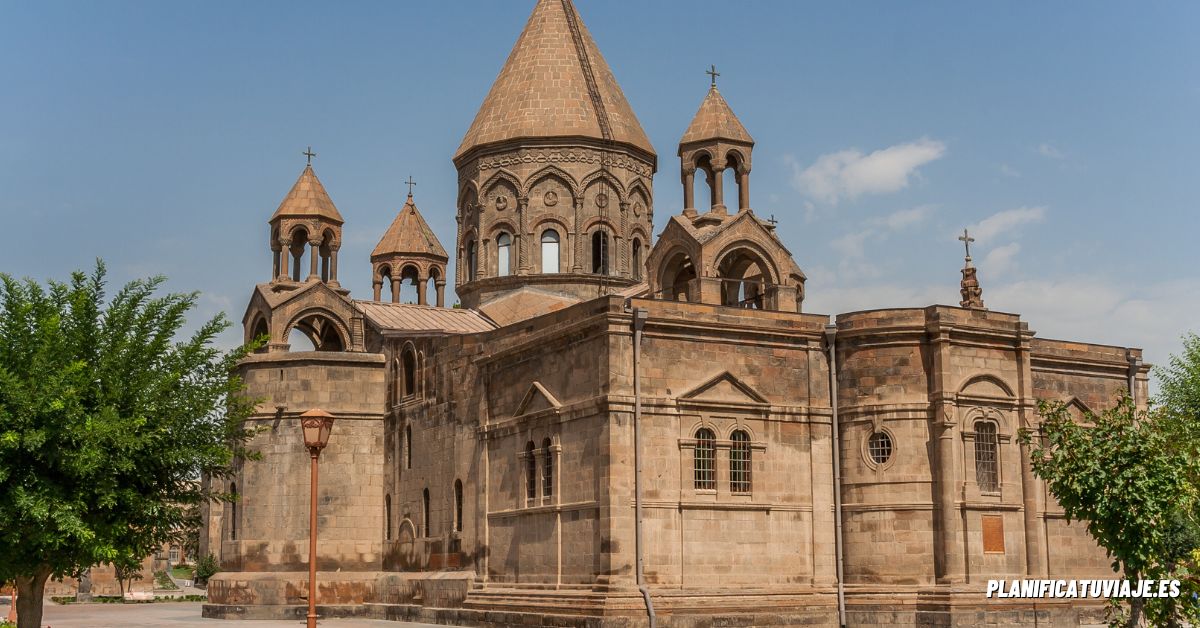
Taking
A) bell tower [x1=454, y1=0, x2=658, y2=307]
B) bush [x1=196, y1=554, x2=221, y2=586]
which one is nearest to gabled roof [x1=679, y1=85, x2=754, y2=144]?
bell tower [x1=454, y1=0, x2=658, y2=307]

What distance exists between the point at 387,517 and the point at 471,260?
878 centimetres

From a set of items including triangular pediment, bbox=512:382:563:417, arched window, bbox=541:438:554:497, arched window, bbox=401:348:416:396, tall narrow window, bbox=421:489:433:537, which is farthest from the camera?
arched window, bbox=401:348:416:396

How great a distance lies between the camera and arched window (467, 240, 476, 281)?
42000 mm

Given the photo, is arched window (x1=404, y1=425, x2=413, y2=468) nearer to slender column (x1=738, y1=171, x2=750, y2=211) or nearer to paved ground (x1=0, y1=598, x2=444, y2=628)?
paved ground (x1=0, y1=598, x2=444, y2=628)

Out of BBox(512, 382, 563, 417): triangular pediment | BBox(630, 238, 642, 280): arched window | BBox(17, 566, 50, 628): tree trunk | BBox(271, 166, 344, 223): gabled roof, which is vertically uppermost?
BBox(271, 166, 344, 223): gabled roof

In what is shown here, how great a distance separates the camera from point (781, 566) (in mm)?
29688

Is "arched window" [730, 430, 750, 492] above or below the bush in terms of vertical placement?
above

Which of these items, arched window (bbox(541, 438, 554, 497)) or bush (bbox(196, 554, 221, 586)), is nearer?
arched window (bbox(541, 438, 554, 497))

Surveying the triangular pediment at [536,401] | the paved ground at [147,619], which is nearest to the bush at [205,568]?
the paved ground at [147,619]

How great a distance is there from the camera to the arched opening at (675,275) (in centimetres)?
3362

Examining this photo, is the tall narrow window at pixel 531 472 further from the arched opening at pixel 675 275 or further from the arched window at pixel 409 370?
the arched window at pixel 409 370

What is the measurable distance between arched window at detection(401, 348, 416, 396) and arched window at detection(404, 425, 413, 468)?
101 centimetres

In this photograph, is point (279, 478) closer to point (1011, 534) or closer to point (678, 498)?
point (678, 498)

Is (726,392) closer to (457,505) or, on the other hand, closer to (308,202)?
(457,505)
